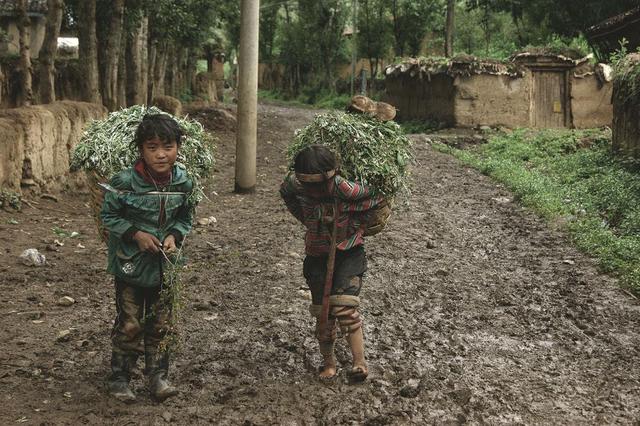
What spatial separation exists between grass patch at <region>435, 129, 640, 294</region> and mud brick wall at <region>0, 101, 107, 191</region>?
551cm

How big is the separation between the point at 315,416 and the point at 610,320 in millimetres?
2845

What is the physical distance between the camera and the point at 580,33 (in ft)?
84.0

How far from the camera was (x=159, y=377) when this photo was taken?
3.73 meters

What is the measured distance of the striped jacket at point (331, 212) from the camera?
3.95 metres

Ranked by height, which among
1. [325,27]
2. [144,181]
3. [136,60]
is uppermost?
[325,27]

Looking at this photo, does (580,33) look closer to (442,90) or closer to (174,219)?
(442,90)

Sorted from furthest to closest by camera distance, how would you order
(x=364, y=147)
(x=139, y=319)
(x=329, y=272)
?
(x=364, y=147) → (x=329, y=272) → (x=139, y=319)

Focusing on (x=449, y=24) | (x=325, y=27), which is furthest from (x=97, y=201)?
(x=325, y=27)

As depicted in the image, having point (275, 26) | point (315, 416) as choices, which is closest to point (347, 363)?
point (315, 416)

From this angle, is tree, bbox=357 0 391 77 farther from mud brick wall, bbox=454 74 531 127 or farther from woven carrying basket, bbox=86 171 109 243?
woven carrying basket, bbox=86 171 109 243

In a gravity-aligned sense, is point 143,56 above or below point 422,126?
above

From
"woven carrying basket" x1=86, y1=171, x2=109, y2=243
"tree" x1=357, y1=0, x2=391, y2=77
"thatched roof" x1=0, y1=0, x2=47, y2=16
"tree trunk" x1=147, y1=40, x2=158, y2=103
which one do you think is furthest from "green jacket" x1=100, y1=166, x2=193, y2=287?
"tree" x1=357, y1=0, x2=391, y2=77

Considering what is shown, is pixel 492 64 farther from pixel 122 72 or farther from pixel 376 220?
pixel 376 220

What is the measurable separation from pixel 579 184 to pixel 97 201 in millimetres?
8783
